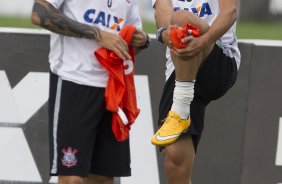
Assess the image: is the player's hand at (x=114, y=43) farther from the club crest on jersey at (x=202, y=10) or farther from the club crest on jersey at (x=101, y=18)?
the club crest on jersey at (x=202, y=10)

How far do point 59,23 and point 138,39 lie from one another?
0.49 metres

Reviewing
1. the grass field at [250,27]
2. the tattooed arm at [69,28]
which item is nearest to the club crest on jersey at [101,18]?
the tattooed arm at [69,28]

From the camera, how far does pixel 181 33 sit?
14.9 ft

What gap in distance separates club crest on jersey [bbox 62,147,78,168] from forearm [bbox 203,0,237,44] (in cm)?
106

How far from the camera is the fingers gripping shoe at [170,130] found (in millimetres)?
4750

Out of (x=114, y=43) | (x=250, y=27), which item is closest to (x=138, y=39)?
(x=114, y=43)

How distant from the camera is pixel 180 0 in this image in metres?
5.12

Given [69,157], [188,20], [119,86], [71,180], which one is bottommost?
[71,180]

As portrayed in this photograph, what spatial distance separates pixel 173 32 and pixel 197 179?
77.4 inches

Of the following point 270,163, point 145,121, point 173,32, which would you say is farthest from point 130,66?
point 270,163

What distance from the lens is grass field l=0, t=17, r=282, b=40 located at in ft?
26.7

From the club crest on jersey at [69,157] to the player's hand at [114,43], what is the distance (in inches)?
24.6

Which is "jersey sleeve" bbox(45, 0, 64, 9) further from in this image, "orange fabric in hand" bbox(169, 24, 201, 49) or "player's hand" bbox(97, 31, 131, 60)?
"orange fabric in hand" bbox(169, 24, 201, 49)

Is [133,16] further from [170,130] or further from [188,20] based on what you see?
[170,130]
